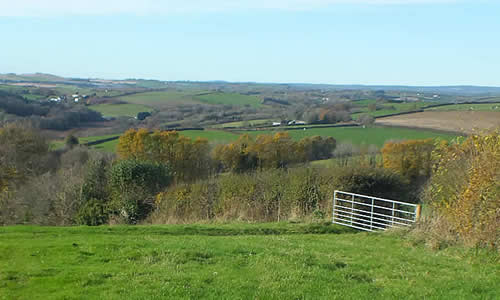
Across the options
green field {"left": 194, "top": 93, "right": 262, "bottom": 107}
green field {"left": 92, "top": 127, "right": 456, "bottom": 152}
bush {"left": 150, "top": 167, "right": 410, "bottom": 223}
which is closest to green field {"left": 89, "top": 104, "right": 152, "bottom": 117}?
green field {"left": 194, "top": 93, "right": 262, "bottom": 107}

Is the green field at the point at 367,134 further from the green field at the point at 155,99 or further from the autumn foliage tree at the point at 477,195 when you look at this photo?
the green field at the point at 155,99

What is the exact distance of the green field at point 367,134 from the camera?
2198 inches

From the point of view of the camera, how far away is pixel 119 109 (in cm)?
9056

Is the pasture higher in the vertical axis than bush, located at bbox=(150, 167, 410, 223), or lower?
lower

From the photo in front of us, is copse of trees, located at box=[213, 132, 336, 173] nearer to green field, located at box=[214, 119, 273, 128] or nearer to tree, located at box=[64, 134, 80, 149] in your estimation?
tree, located at box=[64, 134, 80, 149]

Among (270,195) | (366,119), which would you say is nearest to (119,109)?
(366,119)

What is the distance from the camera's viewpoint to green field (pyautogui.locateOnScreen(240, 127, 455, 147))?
183ft

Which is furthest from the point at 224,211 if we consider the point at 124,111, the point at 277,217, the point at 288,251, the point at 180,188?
the point at 124,111

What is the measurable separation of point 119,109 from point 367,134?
48057mm

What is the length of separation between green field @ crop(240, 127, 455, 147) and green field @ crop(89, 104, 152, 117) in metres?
28.6

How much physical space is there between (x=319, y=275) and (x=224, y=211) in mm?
14918

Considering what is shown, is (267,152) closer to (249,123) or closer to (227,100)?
(249,123)

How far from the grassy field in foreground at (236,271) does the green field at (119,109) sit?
75.8m

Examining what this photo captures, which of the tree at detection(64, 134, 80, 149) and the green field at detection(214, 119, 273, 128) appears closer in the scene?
the tree at detection(64, 134, 80, 149)
